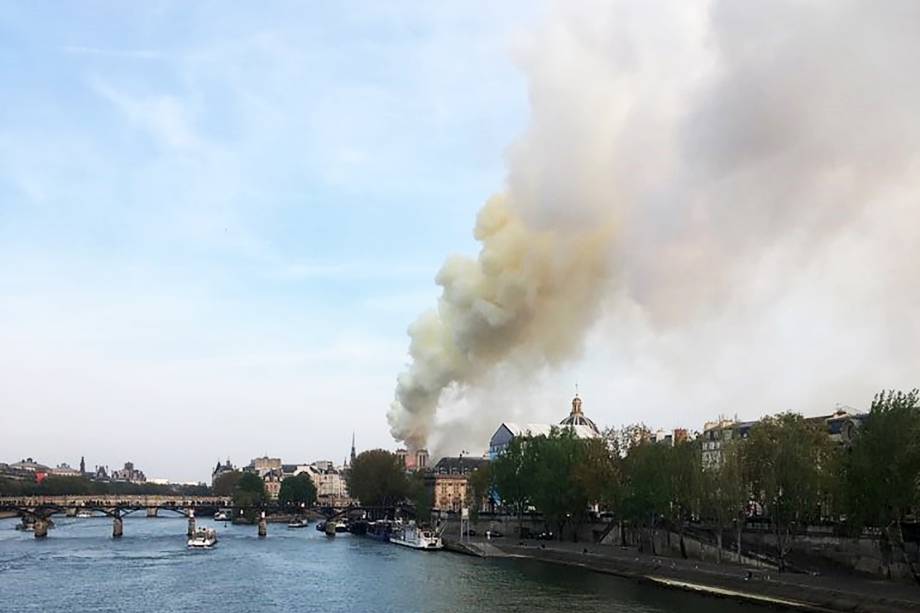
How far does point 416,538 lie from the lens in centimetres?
11356

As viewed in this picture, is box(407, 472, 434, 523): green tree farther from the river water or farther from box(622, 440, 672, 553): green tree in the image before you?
box(622, 440, 672, 553): green tree

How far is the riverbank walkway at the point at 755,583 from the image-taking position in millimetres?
52500

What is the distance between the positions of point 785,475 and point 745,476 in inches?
187

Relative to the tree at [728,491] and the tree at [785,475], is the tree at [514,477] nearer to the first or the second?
the tree at [728,491]

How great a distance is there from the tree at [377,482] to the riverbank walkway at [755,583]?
84986 millimetres

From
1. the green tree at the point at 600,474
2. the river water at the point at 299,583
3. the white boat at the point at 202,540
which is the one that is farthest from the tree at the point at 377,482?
the green tree at the point at 600,474

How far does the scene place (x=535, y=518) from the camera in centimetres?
11575

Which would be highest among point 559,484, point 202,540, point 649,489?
point 559,484

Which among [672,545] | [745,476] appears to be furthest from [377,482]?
[745,476]

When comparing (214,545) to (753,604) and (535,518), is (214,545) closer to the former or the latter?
(535,518)

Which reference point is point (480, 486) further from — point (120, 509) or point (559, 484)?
point (120, 509)

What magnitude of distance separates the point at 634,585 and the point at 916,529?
18484 mm

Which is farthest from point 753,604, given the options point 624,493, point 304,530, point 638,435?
point 304,530

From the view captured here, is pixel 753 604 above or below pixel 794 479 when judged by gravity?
below
